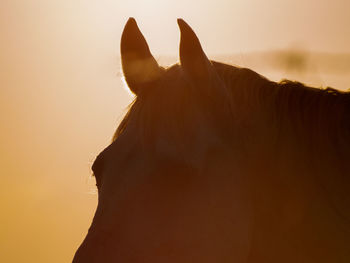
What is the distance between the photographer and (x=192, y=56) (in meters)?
2.22

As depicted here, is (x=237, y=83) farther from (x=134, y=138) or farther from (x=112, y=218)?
(x=112, y=218)

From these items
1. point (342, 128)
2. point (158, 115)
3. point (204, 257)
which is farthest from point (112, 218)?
point (342, 128)

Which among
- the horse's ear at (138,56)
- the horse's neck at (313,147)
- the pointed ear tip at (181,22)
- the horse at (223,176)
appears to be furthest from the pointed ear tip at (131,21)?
the horse's neck at (313,147)

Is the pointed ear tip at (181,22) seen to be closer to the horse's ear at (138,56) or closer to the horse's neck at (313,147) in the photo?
the horse's ear at (138,56)

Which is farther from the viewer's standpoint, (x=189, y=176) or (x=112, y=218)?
(x=189, y=176)

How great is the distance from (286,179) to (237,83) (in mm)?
600

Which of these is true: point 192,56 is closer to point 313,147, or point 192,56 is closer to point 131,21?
point 131,21

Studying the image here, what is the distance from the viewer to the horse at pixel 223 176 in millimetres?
2070

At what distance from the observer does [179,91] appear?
2400 millimetres

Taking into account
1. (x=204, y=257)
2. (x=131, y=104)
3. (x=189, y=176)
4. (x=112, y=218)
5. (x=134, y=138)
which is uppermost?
(x=131, y=104)

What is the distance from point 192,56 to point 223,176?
23.6 inches

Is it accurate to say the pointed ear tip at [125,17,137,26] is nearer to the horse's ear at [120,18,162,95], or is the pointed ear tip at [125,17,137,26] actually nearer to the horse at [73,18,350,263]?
the horse's ear at [120,18,162,95]

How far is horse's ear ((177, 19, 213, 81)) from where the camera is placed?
2117mm

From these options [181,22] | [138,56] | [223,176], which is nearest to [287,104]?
[223,176]
